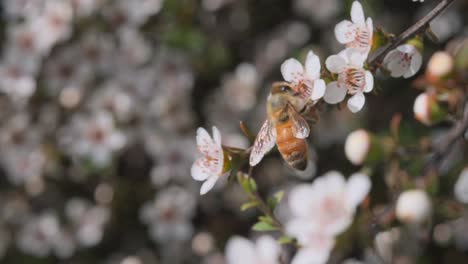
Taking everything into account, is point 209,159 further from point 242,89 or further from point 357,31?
point 242,89

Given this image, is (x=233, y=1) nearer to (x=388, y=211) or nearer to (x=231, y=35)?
(x=231, y=35)

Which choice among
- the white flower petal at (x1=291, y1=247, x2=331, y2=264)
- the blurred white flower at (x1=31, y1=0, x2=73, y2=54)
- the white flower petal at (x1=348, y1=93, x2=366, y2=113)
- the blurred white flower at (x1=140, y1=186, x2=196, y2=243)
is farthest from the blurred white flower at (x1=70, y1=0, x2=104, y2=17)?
the white flower petal at (x1=291, y1=247, x2=331, y2=264)

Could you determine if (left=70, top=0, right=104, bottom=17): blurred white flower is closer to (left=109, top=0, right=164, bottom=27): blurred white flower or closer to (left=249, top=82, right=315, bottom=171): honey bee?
(left=109, top=0, right=164, bottom=27): blurred white flower

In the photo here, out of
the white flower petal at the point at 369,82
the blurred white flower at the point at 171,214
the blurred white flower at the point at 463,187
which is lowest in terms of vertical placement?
the blurred white flower at the point at 463,187

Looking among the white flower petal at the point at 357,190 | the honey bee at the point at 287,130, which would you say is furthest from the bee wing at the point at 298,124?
the white flower petal at the point at 357,190

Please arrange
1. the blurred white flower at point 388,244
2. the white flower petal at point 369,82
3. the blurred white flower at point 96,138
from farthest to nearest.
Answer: the blurred white flower at point 96,138 < the blurred white flower at point 388,244 < the white flower petal at point 369,82

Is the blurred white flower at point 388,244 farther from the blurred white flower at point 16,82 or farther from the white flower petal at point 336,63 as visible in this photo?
the blurred white flower at point 16,82
